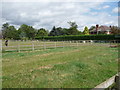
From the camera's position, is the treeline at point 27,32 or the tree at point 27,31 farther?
the tree at point 27,31

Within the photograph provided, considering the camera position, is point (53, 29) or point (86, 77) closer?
point (86, 77)

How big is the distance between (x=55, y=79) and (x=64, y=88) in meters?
0.78

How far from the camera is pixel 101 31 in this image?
69125 millimetres

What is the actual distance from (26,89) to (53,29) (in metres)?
96.5

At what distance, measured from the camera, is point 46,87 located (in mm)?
3953

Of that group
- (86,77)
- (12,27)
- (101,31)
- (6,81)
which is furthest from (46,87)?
(12,27)

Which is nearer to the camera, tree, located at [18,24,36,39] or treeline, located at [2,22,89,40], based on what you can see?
treeline, located at [2,22,89,40]

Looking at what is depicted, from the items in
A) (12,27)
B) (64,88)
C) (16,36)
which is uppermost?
(12,27)

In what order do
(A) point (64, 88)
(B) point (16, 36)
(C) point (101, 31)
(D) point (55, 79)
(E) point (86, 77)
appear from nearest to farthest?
(A) point (64, 88), (D) point (55, 79), (E) point (86, 77), (C) point (101, 31), (B) point (16, 36)

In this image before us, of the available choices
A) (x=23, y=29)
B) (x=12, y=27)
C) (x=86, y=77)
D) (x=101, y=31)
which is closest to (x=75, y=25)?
(x=101, y=31)

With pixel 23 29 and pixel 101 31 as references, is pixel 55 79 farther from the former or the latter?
pixel 23 29

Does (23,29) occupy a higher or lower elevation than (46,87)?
higher

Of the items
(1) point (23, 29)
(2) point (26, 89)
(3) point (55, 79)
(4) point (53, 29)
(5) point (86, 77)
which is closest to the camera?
(2) point (26, 89)

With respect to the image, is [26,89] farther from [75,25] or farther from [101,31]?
[75,25]
